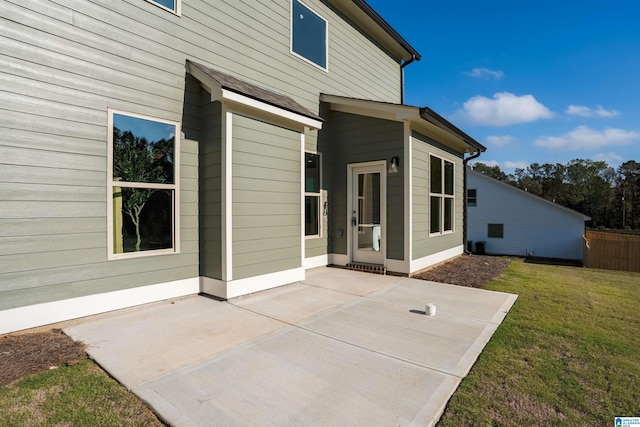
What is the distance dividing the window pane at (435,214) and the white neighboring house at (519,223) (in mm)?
11418

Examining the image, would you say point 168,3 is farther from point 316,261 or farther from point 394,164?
point 316,261

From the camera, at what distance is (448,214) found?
27.9ft

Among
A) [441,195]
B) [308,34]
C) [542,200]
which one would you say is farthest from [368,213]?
[542,200]

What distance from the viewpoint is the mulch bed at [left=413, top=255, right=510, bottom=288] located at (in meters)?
5.99

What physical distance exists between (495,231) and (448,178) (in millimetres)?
10940

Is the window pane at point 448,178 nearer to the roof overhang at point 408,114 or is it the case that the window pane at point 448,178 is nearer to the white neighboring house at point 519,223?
the roof overhang at point 408,114

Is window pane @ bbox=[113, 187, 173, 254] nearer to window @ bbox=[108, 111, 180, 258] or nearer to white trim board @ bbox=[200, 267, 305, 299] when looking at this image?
window @ bbox=[108, 111, 180, 258]

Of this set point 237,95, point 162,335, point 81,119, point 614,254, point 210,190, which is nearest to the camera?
point 162,335

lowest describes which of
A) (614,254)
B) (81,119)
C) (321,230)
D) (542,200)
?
(614,254)

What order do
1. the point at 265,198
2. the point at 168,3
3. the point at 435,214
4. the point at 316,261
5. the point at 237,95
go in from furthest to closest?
the point at 435,214 → the point at 316,261 → the point at 265,198 → the point at 168,3 → the point at 237,95

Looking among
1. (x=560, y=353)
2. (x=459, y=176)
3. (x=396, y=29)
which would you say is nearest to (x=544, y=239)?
(x=459, y=176)

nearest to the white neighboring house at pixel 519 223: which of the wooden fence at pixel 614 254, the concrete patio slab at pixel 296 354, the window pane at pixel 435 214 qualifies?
the wooden fence at pixel 614 254

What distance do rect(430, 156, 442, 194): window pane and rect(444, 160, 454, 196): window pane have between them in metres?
0.45

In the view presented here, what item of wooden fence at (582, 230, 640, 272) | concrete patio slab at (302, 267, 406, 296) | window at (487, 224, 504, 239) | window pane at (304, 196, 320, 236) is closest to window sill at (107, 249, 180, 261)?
concrete patio slab at (302, 267, 406, 296)
